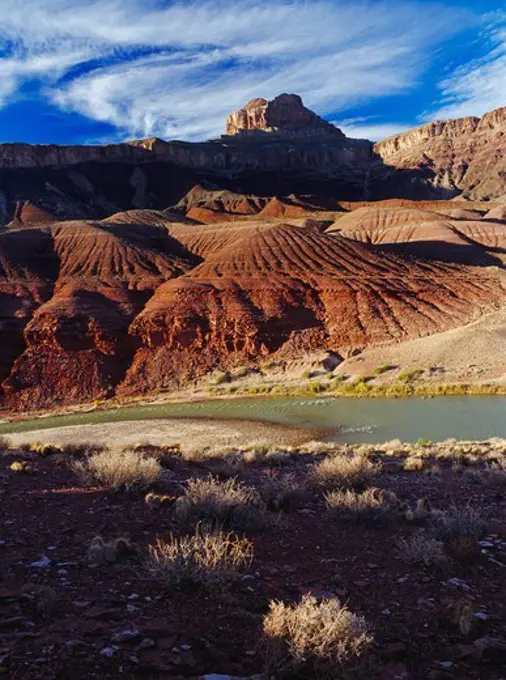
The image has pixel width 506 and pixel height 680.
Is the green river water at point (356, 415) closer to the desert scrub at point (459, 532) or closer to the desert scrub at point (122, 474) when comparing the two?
the desert scrub at point (459, 532)

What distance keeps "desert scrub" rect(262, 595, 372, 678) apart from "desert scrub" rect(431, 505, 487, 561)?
2429mm

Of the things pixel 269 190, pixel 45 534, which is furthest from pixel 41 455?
pixel 269 190

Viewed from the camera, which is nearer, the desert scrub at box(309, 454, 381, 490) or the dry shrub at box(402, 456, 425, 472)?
the desert scrub at box(309, 454, 381, 490)

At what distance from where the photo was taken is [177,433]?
2616cm

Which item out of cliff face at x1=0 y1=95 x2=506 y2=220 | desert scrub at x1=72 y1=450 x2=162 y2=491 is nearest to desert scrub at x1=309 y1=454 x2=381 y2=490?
desert scrub at x1=72 y1=450 x2=162 y2=491

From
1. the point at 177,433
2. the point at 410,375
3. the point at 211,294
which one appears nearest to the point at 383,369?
the point at 410,375

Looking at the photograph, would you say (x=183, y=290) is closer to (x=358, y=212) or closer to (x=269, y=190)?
(x=358, y=212)

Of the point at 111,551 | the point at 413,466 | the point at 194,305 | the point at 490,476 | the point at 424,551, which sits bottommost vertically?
the point at 413,466

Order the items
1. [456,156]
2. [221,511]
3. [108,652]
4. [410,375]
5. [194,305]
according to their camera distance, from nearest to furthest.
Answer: [108,652], [221,511], [410,375], [194,305], [456,156]

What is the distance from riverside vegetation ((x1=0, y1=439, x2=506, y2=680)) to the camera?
3.97 m

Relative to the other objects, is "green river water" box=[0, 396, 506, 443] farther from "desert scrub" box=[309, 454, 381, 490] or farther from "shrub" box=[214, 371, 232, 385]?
"desert scrub" box=[309, 454, 381, 490]

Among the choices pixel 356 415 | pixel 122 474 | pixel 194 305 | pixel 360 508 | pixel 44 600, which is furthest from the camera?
pixel 194 305

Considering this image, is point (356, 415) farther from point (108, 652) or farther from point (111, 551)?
point (108, 652)

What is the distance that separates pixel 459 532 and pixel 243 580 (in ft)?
9.48
